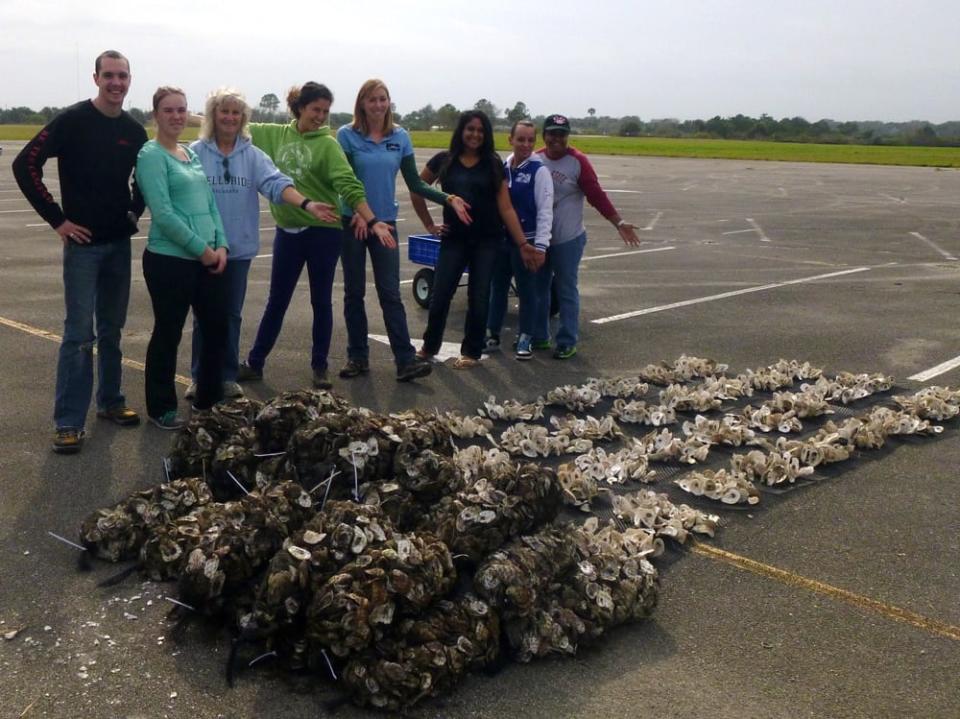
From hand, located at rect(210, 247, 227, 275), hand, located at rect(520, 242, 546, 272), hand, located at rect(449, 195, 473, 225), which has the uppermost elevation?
hand, located at rect(449, 195, 473, 225)

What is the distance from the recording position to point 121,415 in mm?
6621

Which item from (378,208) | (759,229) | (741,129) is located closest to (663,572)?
(378,208)

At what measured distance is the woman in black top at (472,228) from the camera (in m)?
8.11

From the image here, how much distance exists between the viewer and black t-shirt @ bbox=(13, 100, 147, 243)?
19.6 feet

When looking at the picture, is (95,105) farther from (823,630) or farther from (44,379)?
(823,630)

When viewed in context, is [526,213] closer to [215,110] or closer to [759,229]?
[215,110]

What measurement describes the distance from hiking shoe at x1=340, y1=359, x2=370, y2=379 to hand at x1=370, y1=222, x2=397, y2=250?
1.14m

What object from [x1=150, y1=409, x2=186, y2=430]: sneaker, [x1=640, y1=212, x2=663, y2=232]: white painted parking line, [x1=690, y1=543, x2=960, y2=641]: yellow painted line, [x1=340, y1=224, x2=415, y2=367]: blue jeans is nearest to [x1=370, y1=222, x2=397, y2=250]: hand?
[x1=340, y1=224, x2=415, y2=367]: blue jeans

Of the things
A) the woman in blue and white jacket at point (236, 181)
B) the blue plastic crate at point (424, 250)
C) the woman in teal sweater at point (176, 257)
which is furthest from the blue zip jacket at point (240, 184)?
the blue plastic crate at point (424, 250)

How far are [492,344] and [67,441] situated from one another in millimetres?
4113

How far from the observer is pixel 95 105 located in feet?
19.9

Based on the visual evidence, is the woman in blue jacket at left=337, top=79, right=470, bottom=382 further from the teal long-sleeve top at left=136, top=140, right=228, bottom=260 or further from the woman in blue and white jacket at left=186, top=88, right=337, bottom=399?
the teal long-sleeve top at left=136, top=140, right=228, bottom=260

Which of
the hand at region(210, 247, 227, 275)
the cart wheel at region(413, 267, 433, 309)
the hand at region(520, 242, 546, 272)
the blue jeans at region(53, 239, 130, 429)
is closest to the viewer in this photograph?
the blue jeans at region(53, 239, 130, 429)

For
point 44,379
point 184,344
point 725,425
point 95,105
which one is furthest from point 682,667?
point 184,344
